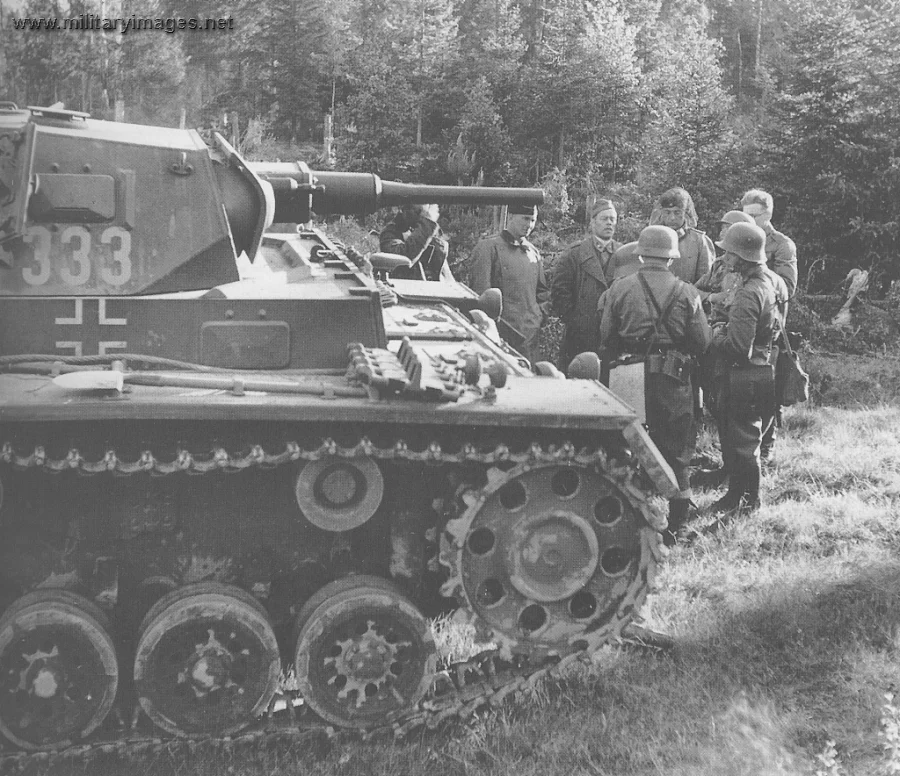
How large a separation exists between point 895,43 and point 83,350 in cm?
1763

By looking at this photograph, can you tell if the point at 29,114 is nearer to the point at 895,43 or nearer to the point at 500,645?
the point at 500,645

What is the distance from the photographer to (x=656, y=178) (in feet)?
58.2

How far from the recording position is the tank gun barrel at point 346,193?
23.1ft

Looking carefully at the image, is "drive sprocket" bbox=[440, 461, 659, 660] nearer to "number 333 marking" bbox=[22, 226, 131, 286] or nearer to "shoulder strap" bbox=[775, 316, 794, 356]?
"number 333 marking" bbox=[22, 226, 131, 286]

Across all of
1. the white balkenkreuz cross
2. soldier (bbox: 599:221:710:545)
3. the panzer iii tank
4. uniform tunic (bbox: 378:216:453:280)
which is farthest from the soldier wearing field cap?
the white balkenkreuz cross

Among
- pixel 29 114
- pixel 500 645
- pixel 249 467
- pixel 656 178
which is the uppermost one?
pixel 656 178

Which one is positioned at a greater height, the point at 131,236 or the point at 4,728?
the point at 131,236

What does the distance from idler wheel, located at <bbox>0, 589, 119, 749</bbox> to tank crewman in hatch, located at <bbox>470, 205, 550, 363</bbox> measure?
5677 mm

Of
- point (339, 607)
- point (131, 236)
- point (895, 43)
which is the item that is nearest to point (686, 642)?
point (339, 607)

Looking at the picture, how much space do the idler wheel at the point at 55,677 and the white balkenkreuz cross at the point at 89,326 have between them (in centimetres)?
117

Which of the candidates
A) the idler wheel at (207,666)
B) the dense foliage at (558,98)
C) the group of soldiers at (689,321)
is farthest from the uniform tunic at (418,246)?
the idler wheel at (207,666)

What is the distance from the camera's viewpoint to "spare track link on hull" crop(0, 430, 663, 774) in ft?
14.4

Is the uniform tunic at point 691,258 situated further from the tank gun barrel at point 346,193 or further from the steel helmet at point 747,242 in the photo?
the steel helmet at point 747,242

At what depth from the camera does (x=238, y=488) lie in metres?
4.93
